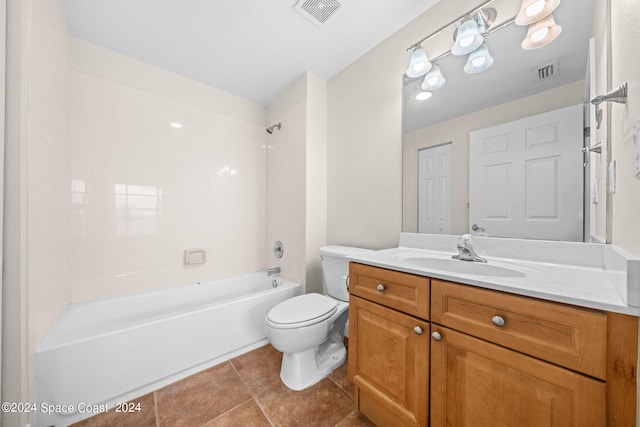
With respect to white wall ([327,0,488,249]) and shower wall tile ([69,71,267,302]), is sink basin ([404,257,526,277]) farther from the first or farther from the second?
shower wall tile ([69,71,267,302])

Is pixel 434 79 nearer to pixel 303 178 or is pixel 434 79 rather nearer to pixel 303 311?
pixel 303 178

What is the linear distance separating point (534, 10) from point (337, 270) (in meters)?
1.70

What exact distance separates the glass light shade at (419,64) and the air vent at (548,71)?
0.54m

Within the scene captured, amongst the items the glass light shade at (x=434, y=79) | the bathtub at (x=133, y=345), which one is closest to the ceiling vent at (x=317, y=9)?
the glass light shade at (x=434, y=79)

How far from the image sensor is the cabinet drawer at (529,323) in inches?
20.3

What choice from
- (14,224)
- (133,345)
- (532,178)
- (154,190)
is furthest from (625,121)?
(154,190)

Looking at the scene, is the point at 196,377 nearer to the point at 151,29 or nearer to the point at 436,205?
the point at 436,205

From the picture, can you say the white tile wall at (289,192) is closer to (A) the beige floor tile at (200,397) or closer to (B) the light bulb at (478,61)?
(A) the beige floor tile at (200,397)

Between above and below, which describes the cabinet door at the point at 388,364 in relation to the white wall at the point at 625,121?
below

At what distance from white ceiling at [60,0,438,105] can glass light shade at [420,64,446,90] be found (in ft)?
1.23

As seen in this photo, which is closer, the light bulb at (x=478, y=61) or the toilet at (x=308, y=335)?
the light bulb at (x=478, y=61)

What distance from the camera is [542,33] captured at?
3.28 ft

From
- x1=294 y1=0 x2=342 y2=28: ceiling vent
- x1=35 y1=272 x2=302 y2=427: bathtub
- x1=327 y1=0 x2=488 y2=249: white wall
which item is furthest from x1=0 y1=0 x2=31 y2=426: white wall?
x1=327 y1=0 x2=488 y2=249: white wall

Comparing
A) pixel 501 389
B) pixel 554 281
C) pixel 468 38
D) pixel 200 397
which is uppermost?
pixel 468 38
